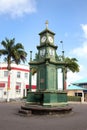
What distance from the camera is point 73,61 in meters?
49.0

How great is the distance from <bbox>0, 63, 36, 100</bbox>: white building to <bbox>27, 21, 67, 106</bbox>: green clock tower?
104 ft

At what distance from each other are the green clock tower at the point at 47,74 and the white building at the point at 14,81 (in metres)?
31.6

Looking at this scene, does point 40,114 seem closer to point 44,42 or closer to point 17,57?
point 44,42

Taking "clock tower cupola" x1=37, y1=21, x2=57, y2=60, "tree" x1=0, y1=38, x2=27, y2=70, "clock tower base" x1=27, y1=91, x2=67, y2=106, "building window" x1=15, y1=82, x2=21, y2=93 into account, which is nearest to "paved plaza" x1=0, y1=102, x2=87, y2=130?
"clock tower base" x1=27, y1=91, x2=67, y2=106

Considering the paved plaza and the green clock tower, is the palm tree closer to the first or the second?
the green clock tower

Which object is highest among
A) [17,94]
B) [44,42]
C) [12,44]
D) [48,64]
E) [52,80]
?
[12,44]

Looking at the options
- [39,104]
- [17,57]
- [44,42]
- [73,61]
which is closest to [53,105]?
[39,104]

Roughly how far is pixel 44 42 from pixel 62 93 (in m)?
5.19

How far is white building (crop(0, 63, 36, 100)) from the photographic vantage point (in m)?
51.0

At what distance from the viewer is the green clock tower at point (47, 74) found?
706 inches

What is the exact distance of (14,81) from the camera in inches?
2044

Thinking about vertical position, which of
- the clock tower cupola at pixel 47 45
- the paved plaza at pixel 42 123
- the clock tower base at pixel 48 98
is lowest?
the paved plaza at pixel 42 123

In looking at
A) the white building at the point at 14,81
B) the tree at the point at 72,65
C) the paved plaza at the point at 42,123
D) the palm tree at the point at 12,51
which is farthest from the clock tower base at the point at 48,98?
the white building at the point at 14,81

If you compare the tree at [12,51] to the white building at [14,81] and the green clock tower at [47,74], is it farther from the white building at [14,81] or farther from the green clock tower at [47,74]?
the green clock tower at [47,74]
